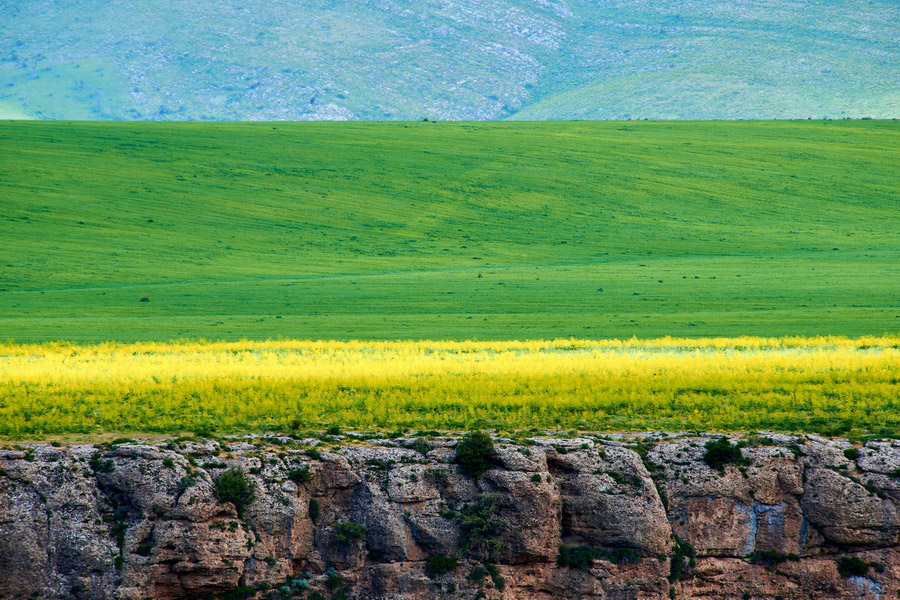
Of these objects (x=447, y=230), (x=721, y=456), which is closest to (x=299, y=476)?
(x=721, y=456)

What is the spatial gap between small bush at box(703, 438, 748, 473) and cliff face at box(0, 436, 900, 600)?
7 cm

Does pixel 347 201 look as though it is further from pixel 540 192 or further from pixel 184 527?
pixel 184 527

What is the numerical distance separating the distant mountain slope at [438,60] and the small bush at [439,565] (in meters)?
127

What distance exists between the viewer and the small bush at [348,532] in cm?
1566

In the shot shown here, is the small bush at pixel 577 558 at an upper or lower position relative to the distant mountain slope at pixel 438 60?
lower

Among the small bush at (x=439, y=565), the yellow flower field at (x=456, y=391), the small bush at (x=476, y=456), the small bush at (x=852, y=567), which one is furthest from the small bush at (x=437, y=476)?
the small bush at (x=852, y=567)

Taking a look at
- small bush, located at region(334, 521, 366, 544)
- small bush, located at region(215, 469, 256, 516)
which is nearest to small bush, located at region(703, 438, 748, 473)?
small bush, located at region(334, 521, 366, 544)

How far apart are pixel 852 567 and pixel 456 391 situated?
25.4ft

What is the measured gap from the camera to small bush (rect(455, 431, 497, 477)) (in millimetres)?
16047

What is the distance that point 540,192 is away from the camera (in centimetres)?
6250

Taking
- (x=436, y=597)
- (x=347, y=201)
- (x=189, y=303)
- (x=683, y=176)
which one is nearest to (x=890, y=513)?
(x=436, y=597)

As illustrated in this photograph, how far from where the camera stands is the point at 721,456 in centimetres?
1638

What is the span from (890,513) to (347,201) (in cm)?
4620

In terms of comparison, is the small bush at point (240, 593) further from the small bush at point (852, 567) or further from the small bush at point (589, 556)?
the small bush at point (852, 567)
